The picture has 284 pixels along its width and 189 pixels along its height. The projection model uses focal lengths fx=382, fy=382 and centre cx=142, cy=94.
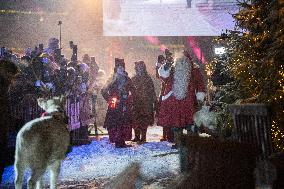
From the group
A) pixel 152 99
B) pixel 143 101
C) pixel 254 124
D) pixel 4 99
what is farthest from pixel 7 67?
pixel 152 99

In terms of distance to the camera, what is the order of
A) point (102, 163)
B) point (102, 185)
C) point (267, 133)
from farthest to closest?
1. point (102, 163)
2. point (102, 185)
3. point (267, 133)

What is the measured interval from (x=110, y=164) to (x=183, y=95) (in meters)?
2.86

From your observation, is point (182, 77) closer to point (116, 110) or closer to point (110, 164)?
point (116, 110)

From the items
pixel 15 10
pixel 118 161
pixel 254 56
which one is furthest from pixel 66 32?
pixel 254 56

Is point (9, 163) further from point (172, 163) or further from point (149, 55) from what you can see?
→ point (149, 55)

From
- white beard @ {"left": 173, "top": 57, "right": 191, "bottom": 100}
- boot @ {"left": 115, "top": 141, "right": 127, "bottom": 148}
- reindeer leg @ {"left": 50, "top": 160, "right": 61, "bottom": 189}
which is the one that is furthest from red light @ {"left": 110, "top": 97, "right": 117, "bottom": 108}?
reindeer leg @ {"left": 50, "top": 160, "right": 61, "bottom": 189}

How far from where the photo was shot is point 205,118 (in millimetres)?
9031

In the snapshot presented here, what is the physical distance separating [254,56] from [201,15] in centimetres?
1050

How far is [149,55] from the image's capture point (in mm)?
20000

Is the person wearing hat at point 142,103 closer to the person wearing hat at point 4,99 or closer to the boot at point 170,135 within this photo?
the boot at point 170,135

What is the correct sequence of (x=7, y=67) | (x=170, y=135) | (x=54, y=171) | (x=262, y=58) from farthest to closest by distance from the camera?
(x=170, y=135) → (x=262, y=58) → (x=7, y=67) → (x=54, y=171)

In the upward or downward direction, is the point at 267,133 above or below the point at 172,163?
above

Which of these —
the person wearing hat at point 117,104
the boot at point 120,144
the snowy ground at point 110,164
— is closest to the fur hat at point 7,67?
the snowy ground at point 110,164

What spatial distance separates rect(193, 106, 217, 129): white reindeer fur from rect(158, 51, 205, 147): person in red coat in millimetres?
366
